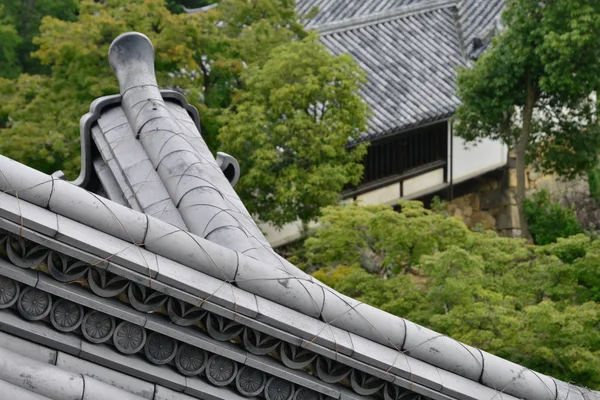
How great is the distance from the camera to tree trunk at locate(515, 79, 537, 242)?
3002 centimetres

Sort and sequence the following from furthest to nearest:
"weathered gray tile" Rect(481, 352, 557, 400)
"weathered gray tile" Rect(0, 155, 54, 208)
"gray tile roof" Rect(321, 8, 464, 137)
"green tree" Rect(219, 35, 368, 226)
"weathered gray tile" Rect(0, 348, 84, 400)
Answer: "gray tile roof" Rect(321, 8, 464, 137)
"green tree" Rect(219, 35, 368, 226)
"weathered gray tile" Rect(481, 352, 557, 400)
"weathered gray tile" Rect(0, 155, 54, 208)
"weathered gray tile" Rect(0, 348, 84, 400)

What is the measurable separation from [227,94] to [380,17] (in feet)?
30.4

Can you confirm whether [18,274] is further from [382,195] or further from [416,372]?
[382,195]

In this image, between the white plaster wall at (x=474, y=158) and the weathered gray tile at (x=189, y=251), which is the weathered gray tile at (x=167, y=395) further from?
the white plaster wall at (x=474, y=158)

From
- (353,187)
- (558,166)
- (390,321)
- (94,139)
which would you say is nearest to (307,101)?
(353,187)

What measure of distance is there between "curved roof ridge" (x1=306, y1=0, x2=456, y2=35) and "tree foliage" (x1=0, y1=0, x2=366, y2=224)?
6266 millimetres

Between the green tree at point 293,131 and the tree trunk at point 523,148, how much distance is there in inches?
192

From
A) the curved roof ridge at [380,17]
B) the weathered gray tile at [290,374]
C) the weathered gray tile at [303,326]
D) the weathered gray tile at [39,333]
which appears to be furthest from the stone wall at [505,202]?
the weathered gray tile at [39,333]

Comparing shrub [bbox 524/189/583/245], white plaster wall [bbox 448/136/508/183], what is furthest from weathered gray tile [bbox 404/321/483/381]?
white plaster wall [bbox 448/136/508/183]

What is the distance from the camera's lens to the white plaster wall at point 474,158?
3459cm

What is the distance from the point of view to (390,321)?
27.8 ft

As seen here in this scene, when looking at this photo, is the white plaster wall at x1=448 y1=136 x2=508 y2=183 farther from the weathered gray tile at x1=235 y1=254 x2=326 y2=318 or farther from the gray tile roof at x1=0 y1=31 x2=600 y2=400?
the weathered gray tile at x1=235 y1=254 x2=326 y2=318

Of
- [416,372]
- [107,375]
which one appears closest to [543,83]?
[416,372]

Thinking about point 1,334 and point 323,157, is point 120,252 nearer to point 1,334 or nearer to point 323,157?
point 1,334
